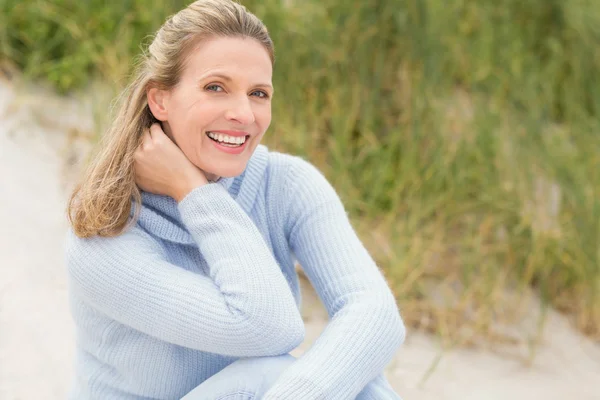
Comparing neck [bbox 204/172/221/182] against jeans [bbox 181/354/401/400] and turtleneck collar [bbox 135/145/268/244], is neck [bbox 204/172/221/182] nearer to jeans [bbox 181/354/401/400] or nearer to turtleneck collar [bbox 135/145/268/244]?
turtleneck collar [bbox 135/145/268/244]

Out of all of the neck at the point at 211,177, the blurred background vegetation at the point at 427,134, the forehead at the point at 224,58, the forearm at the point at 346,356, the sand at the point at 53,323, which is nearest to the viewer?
the forearm at the point at 346,356

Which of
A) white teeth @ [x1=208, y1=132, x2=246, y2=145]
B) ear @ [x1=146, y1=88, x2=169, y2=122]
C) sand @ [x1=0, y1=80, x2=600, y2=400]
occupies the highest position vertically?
ear @ [x1=146, y1=88, x2=169, y2=122]

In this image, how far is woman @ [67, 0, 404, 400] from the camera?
1.66m

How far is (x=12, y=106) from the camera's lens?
369 cm

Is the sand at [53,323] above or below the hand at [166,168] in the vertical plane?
below

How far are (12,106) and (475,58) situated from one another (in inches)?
86.7

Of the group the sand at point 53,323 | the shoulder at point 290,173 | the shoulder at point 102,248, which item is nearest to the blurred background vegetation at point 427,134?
the sand at point 53,323

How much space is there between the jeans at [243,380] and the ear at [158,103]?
22.1 inches

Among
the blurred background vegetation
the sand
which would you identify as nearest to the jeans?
the sand

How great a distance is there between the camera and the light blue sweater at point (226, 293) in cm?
165

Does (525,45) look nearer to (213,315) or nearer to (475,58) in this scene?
(475,58)

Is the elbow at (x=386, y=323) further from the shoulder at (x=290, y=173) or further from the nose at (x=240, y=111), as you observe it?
the nose at (x=240, y=111)

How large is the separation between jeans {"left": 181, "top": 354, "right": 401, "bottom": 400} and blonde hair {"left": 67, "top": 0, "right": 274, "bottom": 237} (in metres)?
0.37

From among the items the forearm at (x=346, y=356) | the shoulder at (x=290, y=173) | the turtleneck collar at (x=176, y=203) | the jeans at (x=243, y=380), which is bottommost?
the jeans at (x=243, y=380)
